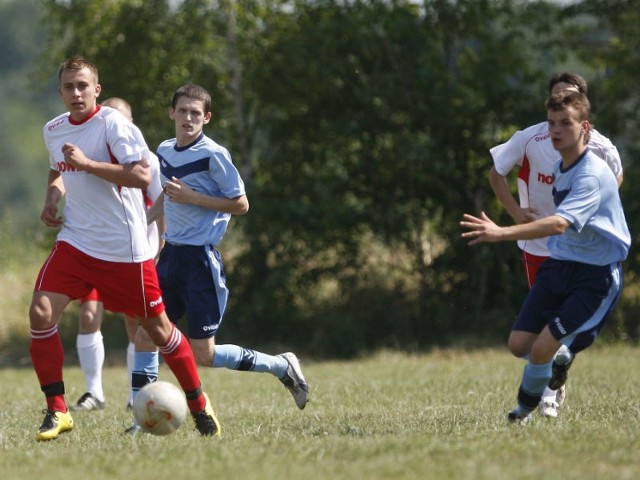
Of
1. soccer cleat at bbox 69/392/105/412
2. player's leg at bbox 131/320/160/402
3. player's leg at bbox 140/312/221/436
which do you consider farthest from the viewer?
soccer cleat at bbox 69/392/105/412

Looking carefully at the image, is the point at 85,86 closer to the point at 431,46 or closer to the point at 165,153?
the point at 165,153

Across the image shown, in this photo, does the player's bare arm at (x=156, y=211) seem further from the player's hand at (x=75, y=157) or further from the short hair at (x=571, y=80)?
the short hair at (x=571, y=80)

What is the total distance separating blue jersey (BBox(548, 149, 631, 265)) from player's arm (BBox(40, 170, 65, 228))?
A: 287 centimetres

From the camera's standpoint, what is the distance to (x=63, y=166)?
673cm

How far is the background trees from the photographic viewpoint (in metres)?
15.4

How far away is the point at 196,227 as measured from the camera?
7344mm

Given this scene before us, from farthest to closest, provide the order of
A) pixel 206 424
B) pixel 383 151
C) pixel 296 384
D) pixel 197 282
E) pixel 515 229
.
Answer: pixel 383 151, pixel 296 384, pixel 197 282, pixel 206 424, pixel 515 229

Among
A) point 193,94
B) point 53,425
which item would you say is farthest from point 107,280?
point 193,94

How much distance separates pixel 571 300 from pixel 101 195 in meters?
2.73

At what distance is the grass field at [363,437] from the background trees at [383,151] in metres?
4.54

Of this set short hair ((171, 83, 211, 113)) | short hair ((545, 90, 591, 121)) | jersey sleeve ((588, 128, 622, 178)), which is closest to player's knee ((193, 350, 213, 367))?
short hair ((171, 83, 211, 113))

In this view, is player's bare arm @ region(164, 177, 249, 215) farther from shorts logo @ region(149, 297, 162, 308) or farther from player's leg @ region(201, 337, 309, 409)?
player's leg @ region(201, 337, 309, 409)

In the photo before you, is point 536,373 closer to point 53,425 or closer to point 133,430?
point 133,430

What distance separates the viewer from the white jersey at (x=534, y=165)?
7.80 meters
